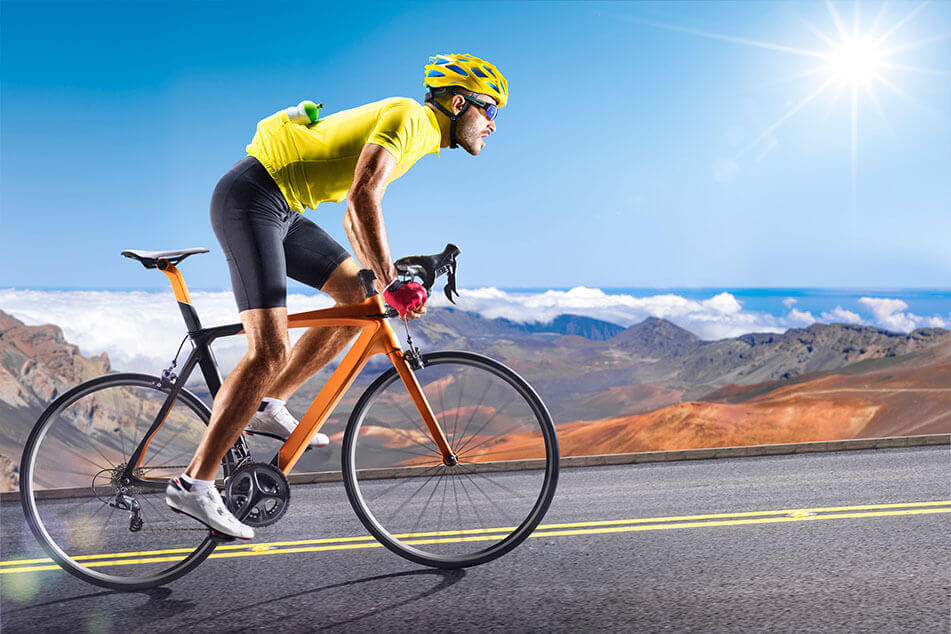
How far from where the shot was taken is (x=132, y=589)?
2.96 m

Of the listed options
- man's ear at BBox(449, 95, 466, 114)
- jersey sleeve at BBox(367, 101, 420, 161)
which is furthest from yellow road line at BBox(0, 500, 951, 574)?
man's ear at BBox(449, 95, 466, 114)

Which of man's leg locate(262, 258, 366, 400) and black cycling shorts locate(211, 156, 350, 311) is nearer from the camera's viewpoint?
black cycling shorts locate(211, 156, 350, 311)

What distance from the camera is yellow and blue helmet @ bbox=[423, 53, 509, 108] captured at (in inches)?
116

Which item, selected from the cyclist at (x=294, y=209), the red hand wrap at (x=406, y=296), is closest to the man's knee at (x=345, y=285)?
the cyclist at (x=294, y=209)

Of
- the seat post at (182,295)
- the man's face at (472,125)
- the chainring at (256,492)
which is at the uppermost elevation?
the man's face at (472,125)

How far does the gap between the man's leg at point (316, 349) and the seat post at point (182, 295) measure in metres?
0.41

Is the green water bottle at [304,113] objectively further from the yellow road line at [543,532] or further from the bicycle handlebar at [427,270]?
the yellow road line at [543,532]

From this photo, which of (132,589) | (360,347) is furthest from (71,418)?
(360,347)

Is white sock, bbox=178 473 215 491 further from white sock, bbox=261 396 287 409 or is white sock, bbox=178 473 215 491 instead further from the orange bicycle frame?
white sock, bbox=261 396 287 409

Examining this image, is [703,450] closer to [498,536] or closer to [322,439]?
[498,536]

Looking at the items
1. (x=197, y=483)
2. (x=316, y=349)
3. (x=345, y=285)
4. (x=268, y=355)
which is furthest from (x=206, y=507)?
(x=345, y=285)

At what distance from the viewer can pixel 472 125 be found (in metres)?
3.00

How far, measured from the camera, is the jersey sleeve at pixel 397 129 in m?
2.69

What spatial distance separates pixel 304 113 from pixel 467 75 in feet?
2.22
